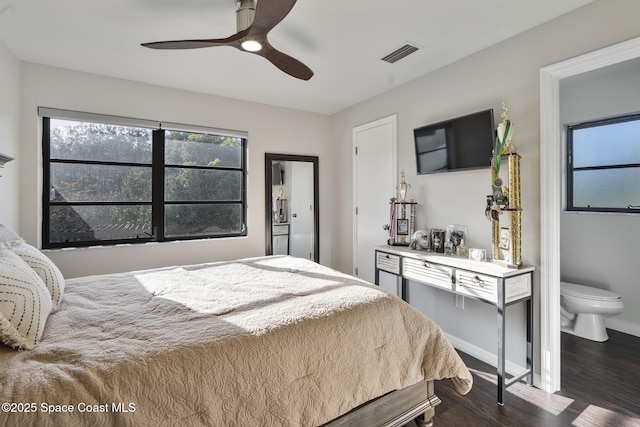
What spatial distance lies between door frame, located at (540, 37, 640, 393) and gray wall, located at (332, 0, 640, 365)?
0.06 m

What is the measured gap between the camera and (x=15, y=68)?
2629 mm

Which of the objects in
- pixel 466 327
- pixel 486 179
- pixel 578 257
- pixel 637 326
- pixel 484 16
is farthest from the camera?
pixel 578 257

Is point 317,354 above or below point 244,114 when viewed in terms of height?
below

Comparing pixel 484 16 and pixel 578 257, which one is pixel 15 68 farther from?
pixel 578 257

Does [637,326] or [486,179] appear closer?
[486,179]

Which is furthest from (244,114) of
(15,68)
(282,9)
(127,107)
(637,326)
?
(637,326)

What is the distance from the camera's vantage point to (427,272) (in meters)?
2.56

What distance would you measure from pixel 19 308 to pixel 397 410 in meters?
1.75

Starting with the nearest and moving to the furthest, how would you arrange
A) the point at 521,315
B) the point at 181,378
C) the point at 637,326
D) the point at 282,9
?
the point at 181,378, the point at 282,9, the point at 521,315, the point at 637,326

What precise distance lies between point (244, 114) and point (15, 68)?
6.70 ft

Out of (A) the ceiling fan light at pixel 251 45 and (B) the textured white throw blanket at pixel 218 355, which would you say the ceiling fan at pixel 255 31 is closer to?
(A) the ceiling fan light at pixel 251 45

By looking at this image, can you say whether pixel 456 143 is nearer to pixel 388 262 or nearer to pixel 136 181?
pixel 388 262

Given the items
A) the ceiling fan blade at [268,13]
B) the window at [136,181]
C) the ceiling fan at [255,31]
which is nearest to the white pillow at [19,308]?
the ceiling fan at [255,31]

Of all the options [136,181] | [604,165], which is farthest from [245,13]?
[604,165]
